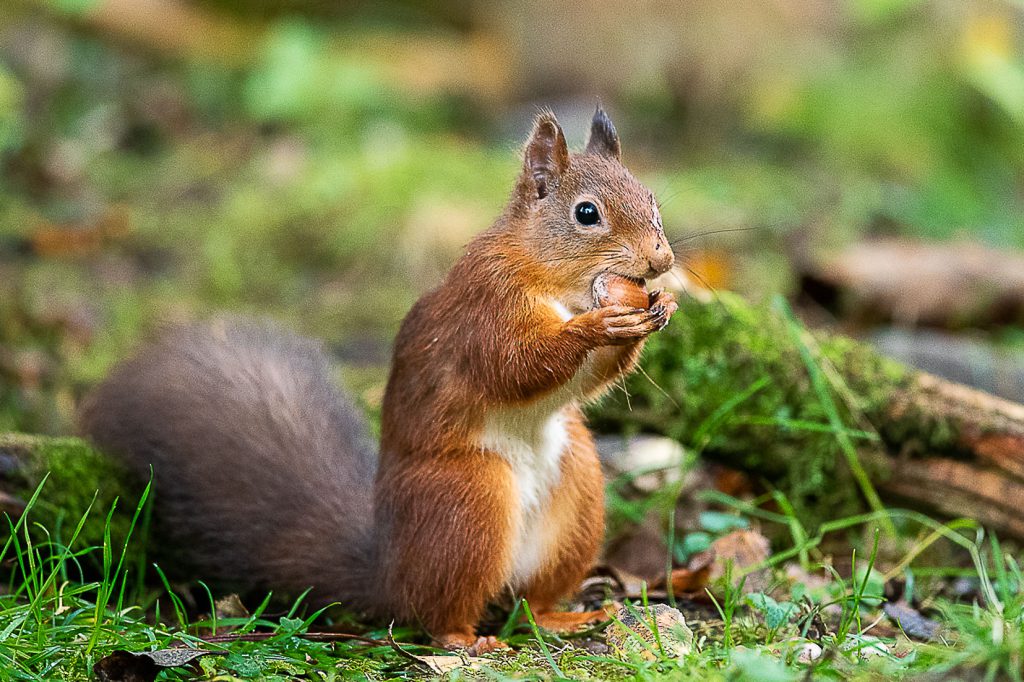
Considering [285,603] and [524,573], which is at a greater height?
[524,573]

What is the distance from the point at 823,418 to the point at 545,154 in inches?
56.1

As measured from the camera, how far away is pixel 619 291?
285cm

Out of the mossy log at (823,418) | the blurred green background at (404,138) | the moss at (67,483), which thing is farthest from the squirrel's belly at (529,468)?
the blurred green background at (404,138)

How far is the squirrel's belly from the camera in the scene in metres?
2.98

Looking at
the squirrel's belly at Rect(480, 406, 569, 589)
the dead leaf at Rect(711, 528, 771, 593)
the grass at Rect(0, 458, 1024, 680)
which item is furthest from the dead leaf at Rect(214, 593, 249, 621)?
the dead leaf at Rect(711, 528, 771, 593)

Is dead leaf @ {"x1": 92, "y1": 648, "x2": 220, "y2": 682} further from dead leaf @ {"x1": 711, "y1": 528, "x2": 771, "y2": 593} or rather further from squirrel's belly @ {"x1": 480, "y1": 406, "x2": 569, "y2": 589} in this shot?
dead leaf @ {"x1": 711, "y1": 528, "x2": 771, "y2": 593}

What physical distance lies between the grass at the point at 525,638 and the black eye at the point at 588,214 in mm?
939

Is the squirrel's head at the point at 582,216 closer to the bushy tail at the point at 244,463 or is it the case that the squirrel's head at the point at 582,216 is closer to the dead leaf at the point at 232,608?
the bushy tail at the point at 244,463

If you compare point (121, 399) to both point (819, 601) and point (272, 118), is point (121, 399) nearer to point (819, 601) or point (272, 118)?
point (819, 601)

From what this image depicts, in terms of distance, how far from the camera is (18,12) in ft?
29.6

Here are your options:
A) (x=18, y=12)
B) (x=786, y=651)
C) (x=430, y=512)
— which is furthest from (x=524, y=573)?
(x=18, y=12)

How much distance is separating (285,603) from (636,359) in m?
1.19

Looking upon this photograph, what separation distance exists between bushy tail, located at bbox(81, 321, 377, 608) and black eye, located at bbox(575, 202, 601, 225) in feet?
3.34

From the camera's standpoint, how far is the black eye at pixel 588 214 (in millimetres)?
2906
